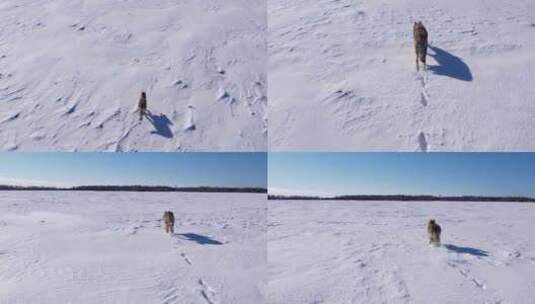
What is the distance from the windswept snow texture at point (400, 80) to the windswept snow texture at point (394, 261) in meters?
2.07

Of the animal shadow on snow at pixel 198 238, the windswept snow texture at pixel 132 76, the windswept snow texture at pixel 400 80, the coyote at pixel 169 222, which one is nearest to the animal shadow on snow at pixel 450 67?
the windswept snow texture at pixel 400 80

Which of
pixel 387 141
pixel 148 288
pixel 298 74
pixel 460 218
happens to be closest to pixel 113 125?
pixel 148 288

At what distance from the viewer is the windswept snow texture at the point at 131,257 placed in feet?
18.4

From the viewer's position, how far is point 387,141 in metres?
5.48

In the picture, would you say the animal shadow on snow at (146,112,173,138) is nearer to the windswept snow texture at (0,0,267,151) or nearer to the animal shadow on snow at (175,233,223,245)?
the windswept snow texture at (0,0,267,151)

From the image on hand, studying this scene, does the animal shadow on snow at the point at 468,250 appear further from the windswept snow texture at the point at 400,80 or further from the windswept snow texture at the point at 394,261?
the windswept snow texture at the point at 400,80

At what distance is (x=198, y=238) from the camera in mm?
7539

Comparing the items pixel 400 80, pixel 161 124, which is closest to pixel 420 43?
pixel 400 80

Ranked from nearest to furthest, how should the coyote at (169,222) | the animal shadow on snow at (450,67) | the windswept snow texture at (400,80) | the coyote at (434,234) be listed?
the windswept snow texture at (400,80)
the animal shadow on snow at (450,67)
the coyote at (434,234)
the coyote at (169,222)

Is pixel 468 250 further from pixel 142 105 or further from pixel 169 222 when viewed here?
pixel 142 105

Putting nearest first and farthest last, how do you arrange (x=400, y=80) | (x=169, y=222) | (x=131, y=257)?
(x=400, y=80) < (x=131, y=257) < (x=169, y=222)

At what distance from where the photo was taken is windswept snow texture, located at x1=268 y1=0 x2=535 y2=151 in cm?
551

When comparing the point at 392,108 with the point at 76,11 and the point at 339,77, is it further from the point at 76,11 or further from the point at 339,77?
the point at 76,11

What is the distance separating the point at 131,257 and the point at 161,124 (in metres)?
2.43
